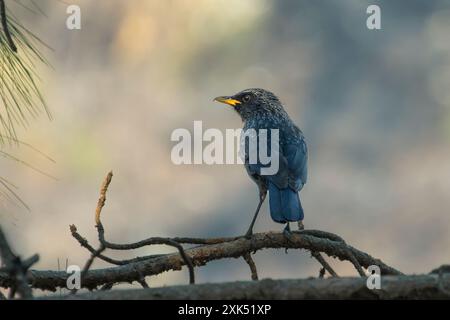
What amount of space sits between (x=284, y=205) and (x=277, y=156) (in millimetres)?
553

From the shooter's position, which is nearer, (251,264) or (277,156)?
(251,264)

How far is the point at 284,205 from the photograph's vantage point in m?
4.35

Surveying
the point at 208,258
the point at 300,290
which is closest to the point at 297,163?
the point at 208,258

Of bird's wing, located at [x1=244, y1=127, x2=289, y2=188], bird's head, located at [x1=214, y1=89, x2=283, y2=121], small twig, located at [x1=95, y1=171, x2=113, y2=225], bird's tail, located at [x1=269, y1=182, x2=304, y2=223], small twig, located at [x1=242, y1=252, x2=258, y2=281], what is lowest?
small twig, located at [x1=242, y1=252, x2=258, y2=281]

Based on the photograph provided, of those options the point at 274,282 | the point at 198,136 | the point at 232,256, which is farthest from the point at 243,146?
the point at 274,282

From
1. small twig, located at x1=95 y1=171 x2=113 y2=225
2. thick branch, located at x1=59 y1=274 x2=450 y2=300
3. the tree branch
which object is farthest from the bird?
the tree branch

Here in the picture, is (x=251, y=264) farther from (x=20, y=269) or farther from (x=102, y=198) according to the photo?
(x=20, y=269)

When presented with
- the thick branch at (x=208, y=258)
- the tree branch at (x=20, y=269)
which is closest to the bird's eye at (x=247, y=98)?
the thick branch at (x=208, y=258)

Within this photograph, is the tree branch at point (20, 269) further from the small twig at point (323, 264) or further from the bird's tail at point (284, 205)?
the bird's tail at point (284, 205)

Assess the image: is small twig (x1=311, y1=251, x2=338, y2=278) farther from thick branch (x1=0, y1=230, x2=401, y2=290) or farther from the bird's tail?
the bird's tail

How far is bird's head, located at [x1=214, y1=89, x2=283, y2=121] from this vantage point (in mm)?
5796

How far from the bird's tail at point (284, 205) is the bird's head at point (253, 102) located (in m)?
1.32

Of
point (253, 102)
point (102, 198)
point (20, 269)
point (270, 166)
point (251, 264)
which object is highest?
point (253, 102)
